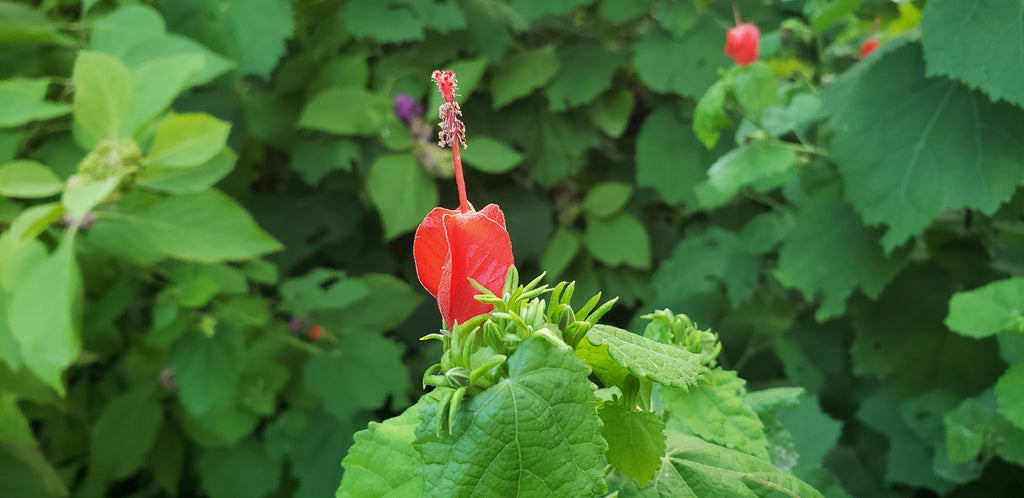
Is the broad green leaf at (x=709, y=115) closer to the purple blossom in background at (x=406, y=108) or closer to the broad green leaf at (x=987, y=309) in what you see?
the broad green leaf at (x=987, y=309)

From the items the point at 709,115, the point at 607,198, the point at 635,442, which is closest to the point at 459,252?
the point at 635,442

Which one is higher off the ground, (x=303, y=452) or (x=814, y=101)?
(x=814, y=101)

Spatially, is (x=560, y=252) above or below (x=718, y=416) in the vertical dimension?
below

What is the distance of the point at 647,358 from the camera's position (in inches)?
11.2

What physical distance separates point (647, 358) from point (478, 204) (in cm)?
92

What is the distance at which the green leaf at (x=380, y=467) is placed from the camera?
0.37 m

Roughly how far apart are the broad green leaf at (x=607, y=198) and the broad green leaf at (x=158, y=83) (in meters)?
0.68

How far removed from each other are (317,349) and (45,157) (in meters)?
0.43

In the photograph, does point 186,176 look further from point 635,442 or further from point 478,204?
point 635,442

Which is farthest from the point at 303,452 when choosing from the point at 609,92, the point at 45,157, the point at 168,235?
the point at 609,92

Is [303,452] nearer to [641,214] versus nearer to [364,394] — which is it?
[364,394]

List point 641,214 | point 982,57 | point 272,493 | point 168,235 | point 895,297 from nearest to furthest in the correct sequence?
1. point 982,57
2. point 168,235
3. point 895,297
4. point 272,493
5. point 641,214

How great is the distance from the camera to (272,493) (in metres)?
1.11

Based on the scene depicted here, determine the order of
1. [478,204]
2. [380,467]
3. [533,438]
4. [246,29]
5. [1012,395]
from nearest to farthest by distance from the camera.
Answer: [533,438] → [380,467] → [1012,395] → [246,29] → [478,204]
